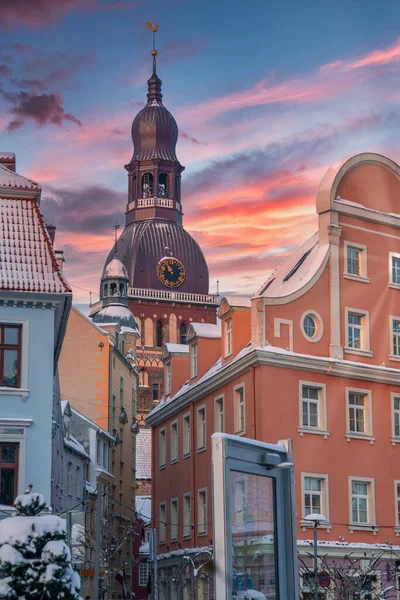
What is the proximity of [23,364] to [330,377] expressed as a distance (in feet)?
46.7

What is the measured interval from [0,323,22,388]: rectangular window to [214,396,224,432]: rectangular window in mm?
14240

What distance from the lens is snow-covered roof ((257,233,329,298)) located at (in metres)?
40.3

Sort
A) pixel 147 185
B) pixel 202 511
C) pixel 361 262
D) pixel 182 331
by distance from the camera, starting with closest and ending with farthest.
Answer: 1. pixel 361 262
2. pixel 202 511
3. pixel 182 331
4. pixel 147 185

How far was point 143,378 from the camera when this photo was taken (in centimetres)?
13625

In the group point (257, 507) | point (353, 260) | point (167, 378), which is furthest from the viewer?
point (167, 378)

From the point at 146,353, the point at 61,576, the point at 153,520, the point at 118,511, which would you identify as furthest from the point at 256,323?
the point at 146,353

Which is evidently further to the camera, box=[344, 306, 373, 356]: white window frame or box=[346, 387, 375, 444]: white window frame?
box=[344, 306, 373, 356]: white window frame

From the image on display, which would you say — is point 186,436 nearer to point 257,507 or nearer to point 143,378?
point 257,507

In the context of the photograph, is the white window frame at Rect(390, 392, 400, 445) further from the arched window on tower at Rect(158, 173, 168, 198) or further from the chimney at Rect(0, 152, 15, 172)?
the arched window on tower at Rect(158, 173, 168, 198)

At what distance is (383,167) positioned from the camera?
143ft

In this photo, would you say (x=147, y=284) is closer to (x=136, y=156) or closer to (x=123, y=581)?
(x=136, y=156)

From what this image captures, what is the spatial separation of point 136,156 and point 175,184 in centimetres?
666

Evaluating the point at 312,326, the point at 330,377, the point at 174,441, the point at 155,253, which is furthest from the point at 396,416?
the point at 155,253

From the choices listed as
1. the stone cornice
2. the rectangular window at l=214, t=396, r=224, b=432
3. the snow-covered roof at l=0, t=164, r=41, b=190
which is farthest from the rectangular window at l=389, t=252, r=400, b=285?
the snow-covered roof at l=0, t=164, r=41, b=190
